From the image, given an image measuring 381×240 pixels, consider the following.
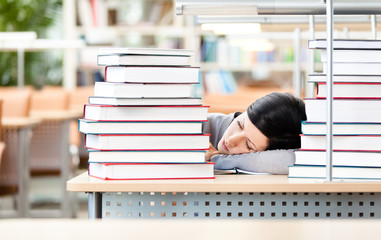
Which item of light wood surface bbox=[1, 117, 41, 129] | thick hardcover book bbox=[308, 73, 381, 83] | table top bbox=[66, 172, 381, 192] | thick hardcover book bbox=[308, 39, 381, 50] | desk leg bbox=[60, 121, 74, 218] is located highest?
thick hardcover book bbox=[308, 39, 381, 50]

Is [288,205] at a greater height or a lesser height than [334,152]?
lesser

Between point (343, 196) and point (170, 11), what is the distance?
7134mm

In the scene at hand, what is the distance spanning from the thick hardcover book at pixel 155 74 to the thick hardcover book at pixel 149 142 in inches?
5.7

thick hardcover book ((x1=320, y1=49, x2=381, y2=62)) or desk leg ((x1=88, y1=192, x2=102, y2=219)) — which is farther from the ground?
thick hardcover book ((x1=320, y1=49, x2=381, y2=62))

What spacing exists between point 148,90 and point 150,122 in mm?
84

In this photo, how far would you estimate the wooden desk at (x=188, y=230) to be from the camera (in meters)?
0.65

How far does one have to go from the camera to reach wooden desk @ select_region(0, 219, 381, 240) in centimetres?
65

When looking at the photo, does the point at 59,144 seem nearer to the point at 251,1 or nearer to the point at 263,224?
the point at 251,1

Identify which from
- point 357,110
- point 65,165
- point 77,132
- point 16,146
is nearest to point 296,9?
point 357,110

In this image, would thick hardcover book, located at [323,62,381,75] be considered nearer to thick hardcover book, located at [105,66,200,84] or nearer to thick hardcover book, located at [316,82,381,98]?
thick hardcover book, located at [316,82,381,98]

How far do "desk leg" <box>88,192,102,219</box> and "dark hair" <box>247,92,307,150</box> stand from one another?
574 mm

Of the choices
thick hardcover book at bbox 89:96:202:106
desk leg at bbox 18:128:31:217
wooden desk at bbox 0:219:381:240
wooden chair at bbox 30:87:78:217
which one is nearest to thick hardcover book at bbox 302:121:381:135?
thick hardcover book at bbox 89:96:202:106

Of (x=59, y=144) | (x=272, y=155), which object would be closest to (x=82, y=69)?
(x=59, y=144)

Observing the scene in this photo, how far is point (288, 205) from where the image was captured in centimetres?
190
